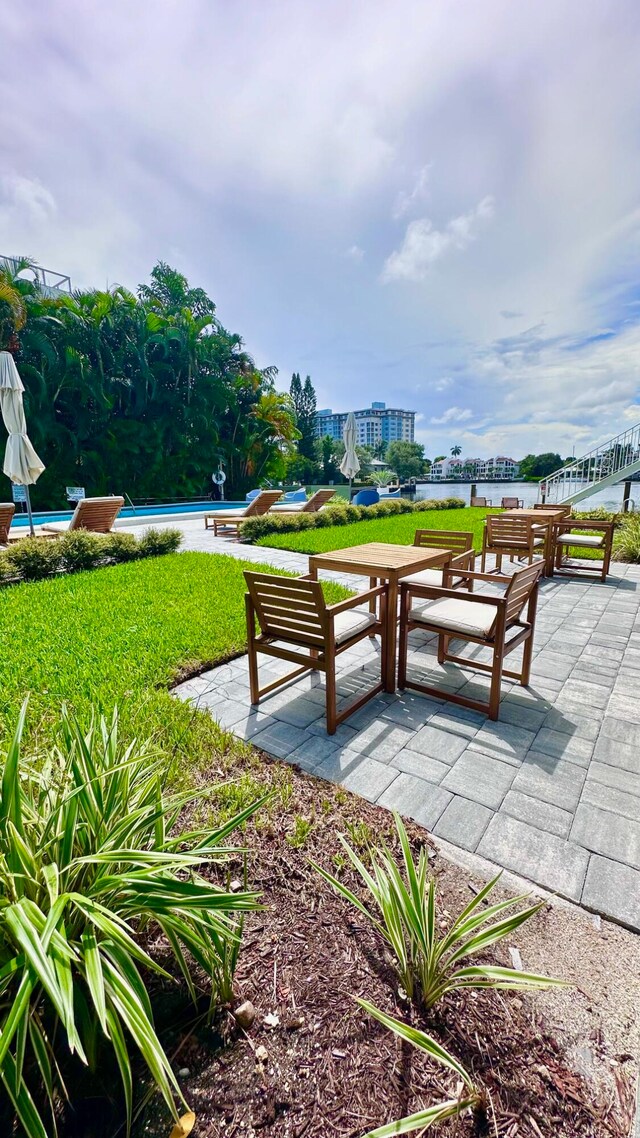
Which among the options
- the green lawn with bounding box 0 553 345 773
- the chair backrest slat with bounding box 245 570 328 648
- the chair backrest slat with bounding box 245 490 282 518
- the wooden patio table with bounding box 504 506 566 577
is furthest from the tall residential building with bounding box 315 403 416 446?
the chair backrest slat with bounding box 245 570 328 648

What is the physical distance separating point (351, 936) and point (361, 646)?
287 cm

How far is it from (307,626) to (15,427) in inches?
357

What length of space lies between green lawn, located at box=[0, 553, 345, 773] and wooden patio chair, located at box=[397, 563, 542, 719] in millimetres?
1593

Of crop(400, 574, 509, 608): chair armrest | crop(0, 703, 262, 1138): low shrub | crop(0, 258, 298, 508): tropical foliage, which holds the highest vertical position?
crop(0, 258, 298, 508): tropical foliage

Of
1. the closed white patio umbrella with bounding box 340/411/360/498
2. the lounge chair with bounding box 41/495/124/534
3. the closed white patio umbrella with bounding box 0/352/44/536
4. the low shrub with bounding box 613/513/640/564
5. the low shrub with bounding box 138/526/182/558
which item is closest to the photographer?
the low shrub with bounding box 613/513/640/564

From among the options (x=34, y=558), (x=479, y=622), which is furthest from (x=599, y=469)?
(x=34, y=558)

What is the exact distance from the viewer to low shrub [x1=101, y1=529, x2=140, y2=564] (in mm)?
7801

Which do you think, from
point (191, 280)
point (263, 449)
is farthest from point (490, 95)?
point (191, 280)

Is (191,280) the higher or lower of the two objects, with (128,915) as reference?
higher

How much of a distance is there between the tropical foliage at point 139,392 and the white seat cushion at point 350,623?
18859 millimetres

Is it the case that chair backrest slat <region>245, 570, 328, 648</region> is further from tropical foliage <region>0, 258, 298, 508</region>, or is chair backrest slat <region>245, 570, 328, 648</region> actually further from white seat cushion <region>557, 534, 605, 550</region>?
tropical foliage <region>0, 258, 298, 508</region>

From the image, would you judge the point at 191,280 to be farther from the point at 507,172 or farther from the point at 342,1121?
the point at 342,1121

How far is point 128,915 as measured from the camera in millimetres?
1195

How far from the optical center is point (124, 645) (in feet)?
13.6
